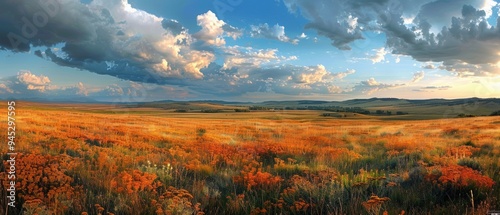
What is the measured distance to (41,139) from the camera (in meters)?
14.8

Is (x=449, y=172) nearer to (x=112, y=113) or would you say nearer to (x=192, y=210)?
(x=192, y=210)

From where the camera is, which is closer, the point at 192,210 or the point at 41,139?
the point at 192,210

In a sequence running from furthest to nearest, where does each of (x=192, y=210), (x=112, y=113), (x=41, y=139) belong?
1. (x=112, y=113)
2. (x=41, y=139)
3. (x=192, y=210)

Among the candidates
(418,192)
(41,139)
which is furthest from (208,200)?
(41,139)

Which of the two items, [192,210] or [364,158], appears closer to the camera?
[192,210]

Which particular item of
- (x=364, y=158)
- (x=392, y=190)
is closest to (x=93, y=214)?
(x=392, y=190)

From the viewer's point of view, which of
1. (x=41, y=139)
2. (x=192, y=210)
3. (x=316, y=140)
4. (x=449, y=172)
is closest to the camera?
(x=192, y=210)

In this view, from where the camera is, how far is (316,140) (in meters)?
20.2

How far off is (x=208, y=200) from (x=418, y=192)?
463 centimetres

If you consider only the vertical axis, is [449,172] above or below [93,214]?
above

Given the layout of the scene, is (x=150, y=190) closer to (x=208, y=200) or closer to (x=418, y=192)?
(x=208, y=200)

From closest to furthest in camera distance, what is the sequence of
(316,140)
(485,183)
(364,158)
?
(485,183), (364,158), (316,140)

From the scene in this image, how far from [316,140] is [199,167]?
1175cm

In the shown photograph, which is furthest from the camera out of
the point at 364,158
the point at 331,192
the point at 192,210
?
the point at 364,158
